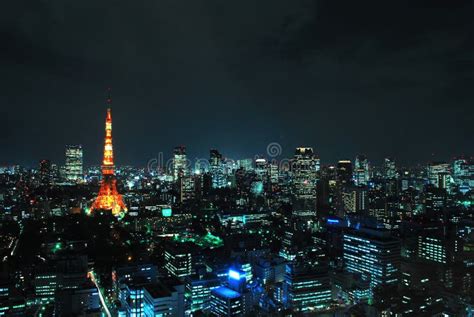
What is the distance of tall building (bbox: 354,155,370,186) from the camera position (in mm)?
23675

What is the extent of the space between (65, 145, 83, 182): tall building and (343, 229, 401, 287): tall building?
21401 mm

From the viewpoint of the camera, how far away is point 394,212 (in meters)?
15.0

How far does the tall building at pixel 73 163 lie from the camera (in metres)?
26.3

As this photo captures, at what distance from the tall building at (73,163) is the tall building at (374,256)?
70.2ft

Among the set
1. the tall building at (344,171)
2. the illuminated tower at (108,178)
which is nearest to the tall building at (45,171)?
the illuminated tower at (108,178)

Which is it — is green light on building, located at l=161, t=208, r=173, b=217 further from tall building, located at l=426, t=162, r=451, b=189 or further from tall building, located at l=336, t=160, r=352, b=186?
tall building, located at l=426, t=162, r=451, b=189

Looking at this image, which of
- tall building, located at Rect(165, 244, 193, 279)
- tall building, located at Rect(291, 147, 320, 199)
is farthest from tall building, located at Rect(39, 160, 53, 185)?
tall building, located at Rect(165, 244, 193, 279)

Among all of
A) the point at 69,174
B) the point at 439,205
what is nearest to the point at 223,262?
the point at 439,205

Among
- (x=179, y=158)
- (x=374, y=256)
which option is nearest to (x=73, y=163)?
(x=179, y=158)

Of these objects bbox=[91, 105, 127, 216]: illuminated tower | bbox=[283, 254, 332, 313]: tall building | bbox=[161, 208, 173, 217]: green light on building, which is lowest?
bbox=[283, 254, 332, 313]: tall building

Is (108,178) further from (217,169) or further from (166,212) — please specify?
(217,169)

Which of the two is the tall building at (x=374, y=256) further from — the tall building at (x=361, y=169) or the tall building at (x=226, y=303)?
the tall building at (x=361, y=169)

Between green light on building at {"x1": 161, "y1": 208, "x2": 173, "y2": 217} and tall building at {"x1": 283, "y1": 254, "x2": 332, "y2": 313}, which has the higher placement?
green light on building at {"x1": 161, "y1": 208, "x2": 173, "y2": 217}

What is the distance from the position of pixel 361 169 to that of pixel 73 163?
1877 cm
